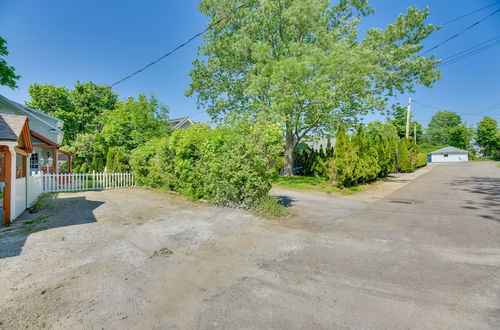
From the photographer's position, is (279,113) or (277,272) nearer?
(277,272)

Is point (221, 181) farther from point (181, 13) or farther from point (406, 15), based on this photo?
point (406, 15)

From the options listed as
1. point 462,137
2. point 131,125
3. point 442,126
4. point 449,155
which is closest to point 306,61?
point 131,125

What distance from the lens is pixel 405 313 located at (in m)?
2.24

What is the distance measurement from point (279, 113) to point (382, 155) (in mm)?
8156

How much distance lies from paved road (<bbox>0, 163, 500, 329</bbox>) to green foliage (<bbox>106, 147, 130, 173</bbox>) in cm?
814

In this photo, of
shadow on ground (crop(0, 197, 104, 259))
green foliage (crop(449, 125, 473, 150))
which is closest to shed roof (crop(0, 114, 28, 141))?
shadow on ground (crop(0, 197, 104, 259))

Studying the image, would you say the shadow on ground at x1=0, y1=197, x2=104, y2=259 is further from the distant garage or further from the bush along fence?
the distant garage

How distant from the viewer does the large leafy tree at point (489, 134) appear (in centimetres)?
4742

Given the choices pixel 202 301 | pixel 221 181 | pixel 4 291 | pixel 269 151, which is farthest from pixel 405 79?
pixel 4 291

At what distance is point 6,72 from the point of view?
48.9 feet

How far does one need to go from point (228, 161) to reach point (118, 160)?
406 inches

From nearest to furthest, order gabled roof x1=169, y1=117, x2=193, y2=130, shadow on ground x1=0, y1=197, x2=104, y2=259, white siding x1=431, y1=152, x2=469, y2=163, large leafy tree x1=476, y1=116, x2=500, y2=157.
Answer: shadow on ground x1=0, y1=197, x2=104, y2=259 < gabled roof x1=169, y1=117, x2=193, y2=130 < large leafy tree x1=476, y1=116, x2=500, y2=157 < white siding x1=431, y1=152, x2=469, y2=163

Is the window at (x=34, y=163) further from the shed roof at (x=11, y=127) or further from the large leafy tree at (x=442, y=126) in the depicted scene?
the large leafy tree at (x=442, y=126)

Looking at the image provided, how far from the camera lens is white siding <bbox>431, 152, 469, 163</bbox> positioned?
51.2m
